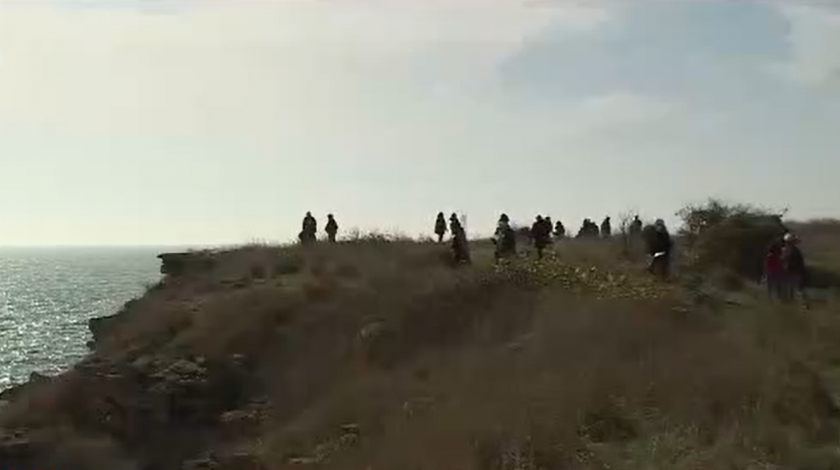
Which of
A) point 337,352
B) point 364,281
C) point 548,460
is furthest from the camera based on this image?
point 364,281

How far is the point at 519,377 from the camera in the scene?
13.8m

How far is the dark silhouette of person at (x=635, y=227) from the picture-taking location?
3656 centimetres

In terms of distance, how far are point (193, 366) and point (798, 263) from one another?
1227 centimetres

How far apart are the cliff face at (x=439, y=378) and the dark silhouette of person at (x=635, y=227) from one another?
8935mm

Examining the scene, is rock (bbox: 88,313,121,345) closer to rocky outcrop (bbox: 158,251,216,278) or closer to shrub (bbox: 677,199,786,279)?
rocky outcrop (bbox: 158,251,216,278)

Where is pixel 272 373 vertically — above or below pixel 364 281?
below

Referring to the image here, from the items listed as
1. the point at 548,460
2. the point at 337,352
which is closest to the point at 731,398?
the point at 548,460

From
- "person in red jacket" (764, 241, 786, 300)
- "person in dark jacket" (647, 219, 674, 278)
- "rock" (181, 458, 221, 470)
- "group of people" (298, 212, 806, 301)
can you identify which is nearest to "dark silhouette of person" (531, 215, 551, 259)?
"group of people" (298, 212, 806, 301)

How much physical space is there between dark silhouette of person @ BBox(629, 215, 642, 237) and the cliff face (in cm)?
894

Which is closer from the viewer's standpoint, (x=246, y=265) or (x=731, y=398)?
(x=731, y=398)

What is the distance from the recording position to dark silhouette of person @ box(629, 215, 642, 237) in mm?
36562

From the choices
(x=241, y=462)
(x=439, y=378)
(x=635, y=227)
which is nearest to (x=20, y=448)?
(x=241, y=462)

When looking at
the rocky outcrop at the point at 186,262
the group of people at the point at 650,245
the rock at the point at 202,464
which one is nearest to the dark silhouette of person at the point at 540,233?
the group of people at the point at 650,245

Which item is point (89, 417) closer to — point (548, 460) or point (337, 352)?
point (337, 352)
